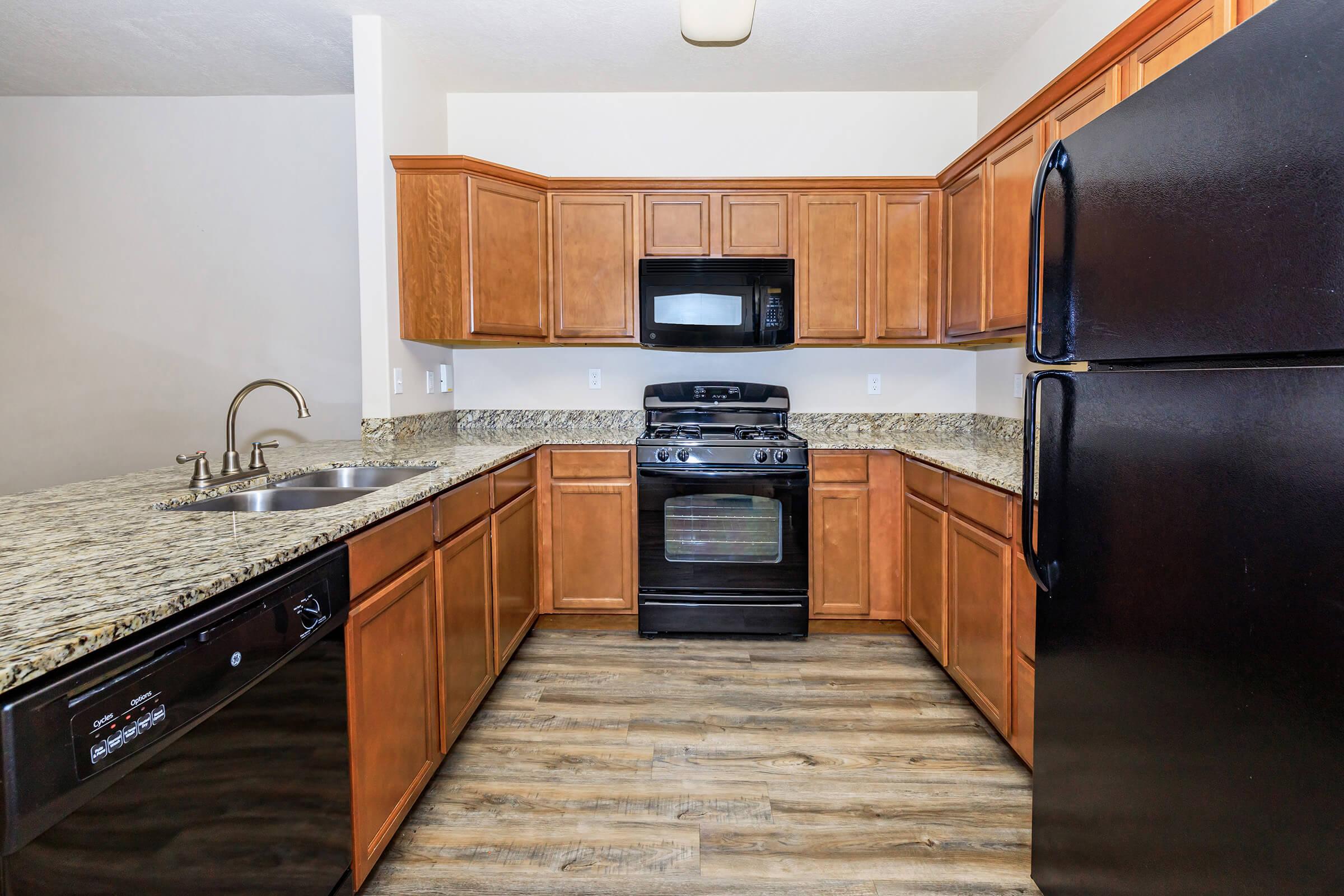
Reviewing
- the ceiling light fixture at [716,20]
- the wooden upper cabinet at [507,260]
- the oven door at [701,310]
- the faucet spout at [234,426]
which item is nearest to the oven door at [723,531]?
the oven door at [701,310]

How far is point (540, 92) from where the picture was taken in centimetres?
Result: 341

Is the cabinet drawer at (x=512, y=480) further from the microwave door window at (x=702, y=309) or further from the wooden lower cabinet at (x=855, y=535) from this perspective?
the wooden lower cabinet at (x=855, y=535)

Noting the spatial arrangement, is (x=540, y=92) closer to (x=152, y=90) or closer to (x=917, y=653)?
(x=152, y=90)

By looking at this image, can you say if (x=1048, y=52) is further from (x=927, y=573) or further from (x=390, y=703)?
(x=390, y=703)

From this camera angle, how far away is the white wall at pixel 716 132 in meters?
3.42

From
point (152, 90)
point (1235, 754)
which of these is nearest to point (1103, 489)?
point (1235, 754)

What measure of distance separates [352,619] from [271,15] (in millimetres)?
2668

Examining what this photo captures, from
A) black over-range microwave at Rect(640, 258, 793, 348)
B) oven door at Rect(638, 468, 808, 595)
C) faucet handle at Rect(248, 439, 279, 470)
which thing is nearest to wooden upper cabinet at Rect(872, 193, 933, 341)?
black over-range microwave at Rect(640, 258, 793, 348)

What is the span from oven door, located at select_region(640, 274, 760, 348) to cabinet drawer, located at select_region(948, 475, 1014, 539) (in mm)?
1233

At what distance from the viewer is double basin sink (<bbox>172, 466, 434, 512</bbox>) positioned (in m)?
1.69

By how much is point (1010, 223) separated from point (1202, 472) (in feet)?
5.71

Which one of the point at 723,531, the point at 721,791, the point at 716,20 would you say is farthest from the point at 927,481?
the point at 716,20

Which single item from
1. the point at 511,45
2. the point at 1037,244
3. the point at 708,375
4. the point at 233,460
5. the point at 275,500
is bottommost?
the point at 275,500

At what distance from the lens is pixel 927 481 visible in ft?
8.59
